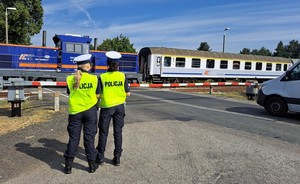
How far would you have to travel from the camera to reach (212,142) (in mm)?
6629

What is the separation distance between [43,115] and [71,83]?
5395 millimetres

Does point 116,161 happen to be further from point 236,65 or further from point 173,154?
point 236,65

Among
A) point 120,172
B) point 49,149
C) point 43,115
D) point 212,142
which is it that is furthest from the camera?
point 43,115

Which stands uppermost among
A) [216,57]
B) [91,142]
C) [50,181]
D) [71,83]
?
[216,57]

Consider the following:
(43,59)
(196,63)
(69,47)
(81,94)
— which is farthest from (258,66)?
(81,94)

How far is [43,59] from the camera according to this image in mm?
21516

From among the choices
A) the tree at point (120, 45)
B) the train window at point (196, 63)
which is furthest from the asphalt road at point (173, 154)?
the tree at point (120, 45)

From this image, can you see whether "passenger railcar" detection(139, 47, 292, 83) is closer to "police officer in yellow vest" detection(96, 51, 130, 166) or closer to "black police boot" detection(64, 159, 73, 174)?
"police officer in yellow vest" detection(96, 51, 130, 166)

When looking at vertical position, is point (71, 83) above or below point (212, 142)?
above

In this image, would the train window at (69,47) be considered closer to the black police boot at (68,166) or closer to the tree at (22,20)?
the tree at (22,20)

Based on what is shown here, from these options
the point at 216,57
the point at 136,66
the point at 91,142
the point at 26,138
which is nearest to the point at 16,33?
the point at 136,66

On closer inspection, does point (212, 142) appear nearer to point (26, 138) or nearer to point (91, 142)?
point (91, 142)

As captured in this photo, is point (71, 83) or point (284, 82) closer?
point (71, 83)

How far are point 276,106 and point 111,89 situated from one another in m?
7.99
